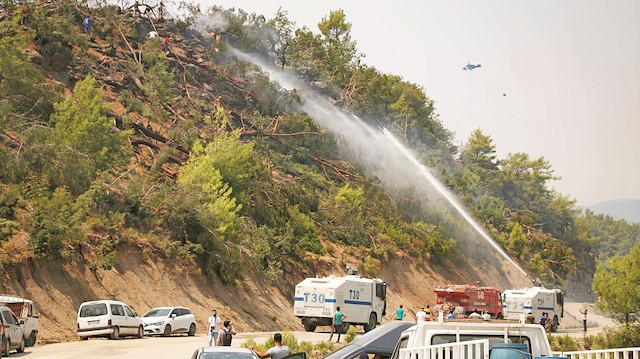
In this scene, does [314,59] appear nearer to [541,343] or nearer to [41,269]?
[41,269]

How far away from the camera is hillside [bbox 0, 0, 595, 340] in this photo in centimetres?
4197

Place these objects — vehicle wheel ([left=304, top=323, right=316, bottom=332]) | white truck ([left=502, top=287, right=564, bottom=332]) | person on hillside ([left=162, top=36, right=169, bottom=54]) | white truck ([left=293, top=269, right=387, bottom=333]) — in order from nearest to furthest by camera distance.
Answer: white truck ([left=293, top=269, right=387, bottom=333])
vehicle wheel ([left=304, top=323, right=316, bottom=332])
white truck ([left=502, top=287, right=564, bottom=332])
person on hillside ([left=162, top=36, right=169, bottom=54])

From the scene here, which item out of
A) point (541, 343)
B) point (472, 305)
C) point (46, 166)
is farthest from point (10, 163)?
point (541, 343)

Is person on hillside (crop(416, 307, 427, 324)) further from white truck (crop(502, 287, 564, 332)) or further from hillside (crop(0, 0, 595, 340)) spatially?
white truck (crop(502, 287, 564, 332))

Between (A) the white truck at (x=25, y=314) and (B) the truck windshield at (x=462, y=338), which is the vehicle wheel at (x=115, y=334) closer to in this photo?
(A) the white truck at (x=25, y=314)

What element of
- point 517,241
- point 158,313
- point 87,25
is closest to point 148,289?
point 158,313

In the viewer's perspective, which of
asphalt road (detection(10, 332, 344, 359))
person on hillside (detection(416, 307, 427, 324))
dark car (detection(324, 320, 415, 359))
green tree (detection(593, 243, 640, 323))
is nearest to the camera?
person on hillside (detection(416, 307, 427, 324))

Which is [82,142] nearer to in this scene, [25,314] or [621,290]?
[25,314]

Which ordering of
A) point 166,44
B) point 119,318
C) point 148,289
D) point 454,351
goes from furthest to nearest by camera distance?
point 166,44
point 148,289
point 119,318
point 454,351

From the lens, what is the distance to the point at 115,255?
4262cm

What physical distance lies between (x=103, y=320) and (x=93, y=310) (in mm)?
597

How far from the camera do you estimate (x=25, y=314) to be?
29.9 meters

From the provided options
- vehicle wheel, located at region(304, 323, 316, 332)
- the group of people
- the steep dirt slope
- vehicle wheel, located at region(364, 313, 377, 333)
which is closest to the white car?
the steep dirt slope

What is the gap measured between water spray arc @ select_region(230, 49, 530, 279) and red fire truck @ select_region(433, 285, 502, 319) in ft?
109
